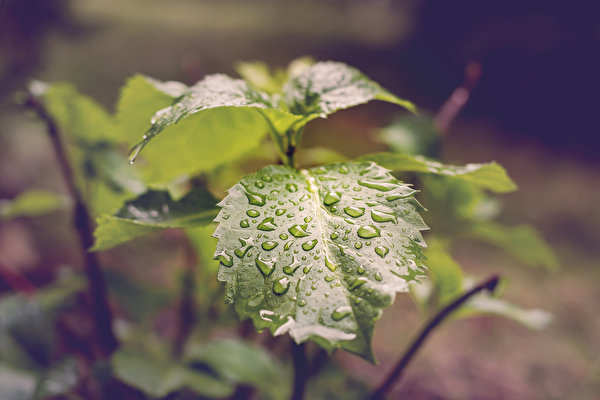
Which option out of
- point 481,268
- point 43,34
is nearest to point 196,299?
point 481,268

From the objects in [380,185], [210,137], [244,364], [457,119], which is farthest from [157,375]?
[457,119]

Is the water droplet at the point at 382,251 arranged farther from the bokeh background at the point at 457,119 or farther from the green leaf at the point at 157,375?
the bokeh background at the point at 457,119

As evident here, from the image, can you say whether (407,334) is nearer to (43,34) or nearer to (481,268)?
(481,268)

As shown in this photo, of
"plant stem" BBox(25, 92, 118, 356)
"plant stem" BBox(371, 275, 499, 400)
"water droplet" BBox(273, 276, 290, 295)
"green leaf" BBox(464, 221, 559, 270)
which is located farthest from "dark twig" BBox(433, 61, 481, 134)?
"plant stem" BBox(25, 92, 118, 356)

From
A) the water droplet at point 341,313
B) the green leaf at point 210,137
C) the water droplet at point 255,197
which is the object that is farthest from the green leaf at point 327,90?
the water droplet at point 341,313

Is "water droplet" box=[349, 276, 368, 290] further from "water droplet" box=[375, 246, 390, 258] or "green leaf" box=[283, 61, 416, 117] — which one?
"green leaf" box=[283, 61, 416, 117]
